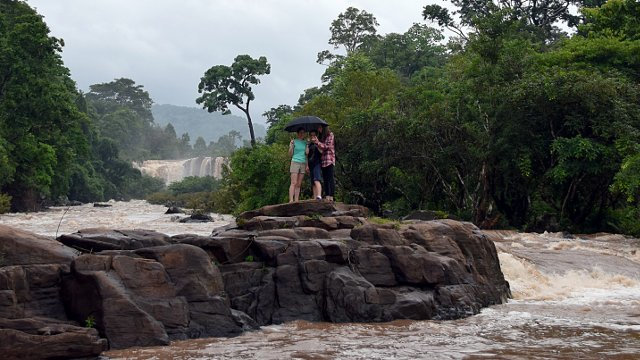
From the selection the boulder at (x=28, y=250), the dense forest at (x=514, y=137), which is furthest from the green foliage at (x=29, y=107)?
the boulder at (x=28, y=250)

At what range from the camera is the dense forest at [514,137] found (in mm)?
21719

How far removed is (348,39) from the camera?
218 feet

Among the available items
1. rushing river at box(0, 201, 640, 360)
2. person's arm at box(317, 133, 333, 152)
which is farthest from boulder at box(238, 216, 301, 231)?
rushing river at box(0, 201, 640, 360)

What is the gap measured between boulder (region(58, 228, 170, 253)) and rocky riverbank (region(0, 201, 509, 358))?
0.02 meters

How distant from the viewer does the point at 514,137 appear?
915 inches

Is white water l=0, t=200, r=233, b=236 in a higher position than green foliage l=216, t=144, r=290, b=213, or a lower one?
lower

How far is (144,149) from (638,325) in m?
106

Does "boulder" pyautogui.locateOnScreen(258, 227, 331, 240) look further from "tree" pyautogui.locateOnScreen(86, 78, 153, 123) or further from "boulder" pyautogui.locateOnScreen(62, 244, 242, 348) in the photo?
"tree" pyautogui.locateOnScreen(86, 78, 153, 123)

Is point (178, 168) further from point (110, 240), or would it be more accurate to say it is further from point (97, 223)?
point (110, 240)

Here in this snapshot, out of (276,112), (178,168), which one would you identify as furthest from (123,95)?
(276,112)

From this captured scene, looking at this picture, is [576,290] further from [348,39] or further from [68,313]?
[348,39]

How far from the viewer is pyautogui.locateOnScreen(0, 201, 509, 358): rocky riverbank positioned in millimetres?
8398

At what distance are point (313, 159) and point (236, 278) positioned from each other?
4338mm

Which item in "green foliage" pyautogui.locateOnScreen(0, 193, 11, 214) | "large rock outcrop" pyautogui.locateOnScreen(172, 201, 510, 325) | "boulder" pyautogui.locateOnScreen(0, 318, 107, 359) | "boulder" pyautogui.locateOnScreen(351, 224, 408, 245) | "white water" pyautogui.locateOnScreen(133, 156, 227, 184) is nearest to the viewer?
"boulder" pyautogui.locateOnScreen(0, 318, 107, 359)
